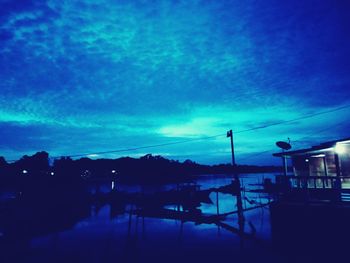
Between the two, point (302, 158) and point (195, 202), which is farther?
point (195, 202)

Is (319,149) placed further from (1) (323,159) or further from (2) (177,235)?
(2) (177,235)

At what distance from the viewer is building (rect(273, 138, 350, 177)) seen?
16734 mm

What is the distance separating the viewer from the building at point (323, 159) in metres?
16.7

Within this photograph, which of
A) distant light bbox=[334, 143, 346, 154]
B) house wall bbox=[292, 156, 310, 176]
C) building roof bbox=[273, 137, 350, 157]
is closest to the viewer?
distant light bbox=[334, 143, 346, 154]

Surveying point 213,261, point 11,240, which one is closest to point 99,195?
point 11,240

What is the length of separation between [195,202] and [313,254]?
28.7 meters

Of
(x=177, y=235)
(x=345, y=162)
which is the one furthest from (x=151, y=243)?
(x=345, y=162)

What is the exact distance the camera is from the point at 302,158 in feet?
70.8

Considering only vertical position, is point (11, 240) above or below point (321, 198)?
below

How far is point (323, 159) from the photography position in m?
20.2

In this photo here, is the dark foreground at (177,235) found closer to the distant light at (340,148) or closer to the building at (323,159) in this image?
the distant light at (340,148)

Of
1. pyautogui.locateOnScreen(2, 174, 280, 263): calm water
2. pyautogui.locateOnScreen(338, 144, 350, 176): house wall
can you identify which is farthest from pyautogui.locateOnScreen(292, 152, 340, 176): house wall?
pyautogui.locateOnScreen(2, 174, 280, 263): calm water

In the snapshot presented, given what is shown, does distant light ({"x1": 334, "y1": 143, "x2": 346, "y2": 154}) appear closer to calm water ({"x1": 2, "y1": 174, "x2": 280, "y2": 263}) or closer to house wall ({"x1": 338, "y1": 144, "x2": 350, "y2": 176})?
house wall ({"x1": 338, "y1": 144, "x2": 350, "y2": 176})

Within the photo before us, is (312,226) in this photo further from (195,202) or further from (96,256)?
(195,202)
